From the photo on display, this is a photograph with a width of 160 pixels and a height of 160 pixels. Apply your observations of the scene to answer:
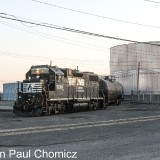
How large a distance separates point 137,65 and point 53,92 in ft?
151

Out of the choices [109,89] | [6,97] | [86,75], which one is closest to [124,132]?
[86,75]

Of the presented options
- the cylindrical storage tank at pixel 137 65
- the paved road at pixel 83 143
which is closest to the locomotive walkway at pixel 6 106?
the paved road at pixel 83 143

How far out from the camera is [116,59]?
78562mm

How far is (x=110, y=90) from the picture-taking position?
139 ft

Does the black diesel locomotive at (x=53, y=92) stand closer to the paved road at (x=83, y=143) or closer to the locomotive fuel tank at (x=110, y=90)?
the locomotive fuel tank at (x=110, y=90)

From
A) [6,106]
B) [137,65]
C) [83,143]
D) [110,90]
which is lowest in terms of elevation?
[6,106]

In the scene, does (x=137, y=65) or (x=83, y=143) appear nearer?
(x=83, y=143)

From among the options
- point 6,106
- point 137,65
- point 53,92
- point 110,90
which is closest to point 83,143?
point 53,92

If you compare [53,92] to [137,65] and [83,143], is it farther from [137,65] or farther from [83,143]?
[137,65]

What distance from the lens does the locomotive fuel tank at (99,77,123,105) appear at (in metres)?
40.8

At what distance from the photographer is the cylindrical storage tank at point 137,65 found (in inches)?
2763

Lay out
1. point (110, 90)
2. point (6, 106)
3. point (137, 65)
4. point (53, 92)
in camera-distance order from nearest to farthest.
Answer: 1. point (53, 92)
2. point (110, 90)
3. point (6, 106)
4. point (137, 65)

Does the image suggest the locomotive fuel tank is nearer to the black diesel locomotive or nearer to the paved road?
the black diesel locomotive

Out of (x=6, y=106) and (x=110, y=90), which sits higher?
(x=110, y=90)
